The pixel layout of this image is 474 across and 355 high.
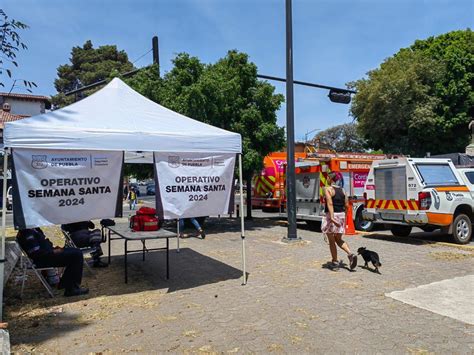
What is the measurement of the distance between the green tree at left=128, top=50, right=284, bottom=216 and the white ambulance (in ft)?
12.8

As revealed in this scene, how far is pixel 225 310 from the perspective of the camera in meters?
5.23

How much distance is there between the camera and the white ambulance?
31.6ft

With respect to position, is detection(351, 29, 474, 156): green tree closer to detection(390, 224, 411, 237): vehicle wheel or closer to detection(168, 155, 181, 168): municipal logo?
detection(390, 224, 411, 237): vehicle wheel

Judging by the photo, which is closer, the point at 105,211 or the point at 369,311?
the point at 369,311

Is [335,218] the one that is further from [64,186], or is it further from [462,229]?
[462,229]

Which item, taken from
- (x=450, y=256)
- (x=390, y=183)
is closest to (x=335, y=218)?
(x=450, y=256)

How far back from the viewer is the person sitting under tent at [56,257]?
5898mm

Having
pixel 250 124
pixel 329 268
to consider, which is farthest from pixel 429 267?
pixel 250 124

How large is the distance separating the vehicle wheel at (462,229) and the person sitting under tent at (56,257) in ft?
27.5

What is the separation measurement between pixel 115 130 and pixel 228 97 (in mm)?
7428

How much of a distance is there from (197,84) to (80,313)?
8.03 m

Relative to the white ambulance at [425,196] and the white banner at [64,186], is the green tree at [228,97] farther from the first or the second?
the white banner at [64,186]

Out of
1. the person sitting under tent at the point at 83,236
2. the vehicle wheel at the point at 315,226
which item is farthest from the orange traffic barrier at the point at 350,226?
the person sitting under tent at the point at 83,236

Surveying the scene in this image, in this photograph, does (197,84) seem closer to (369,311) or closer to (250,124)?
(250,124)
